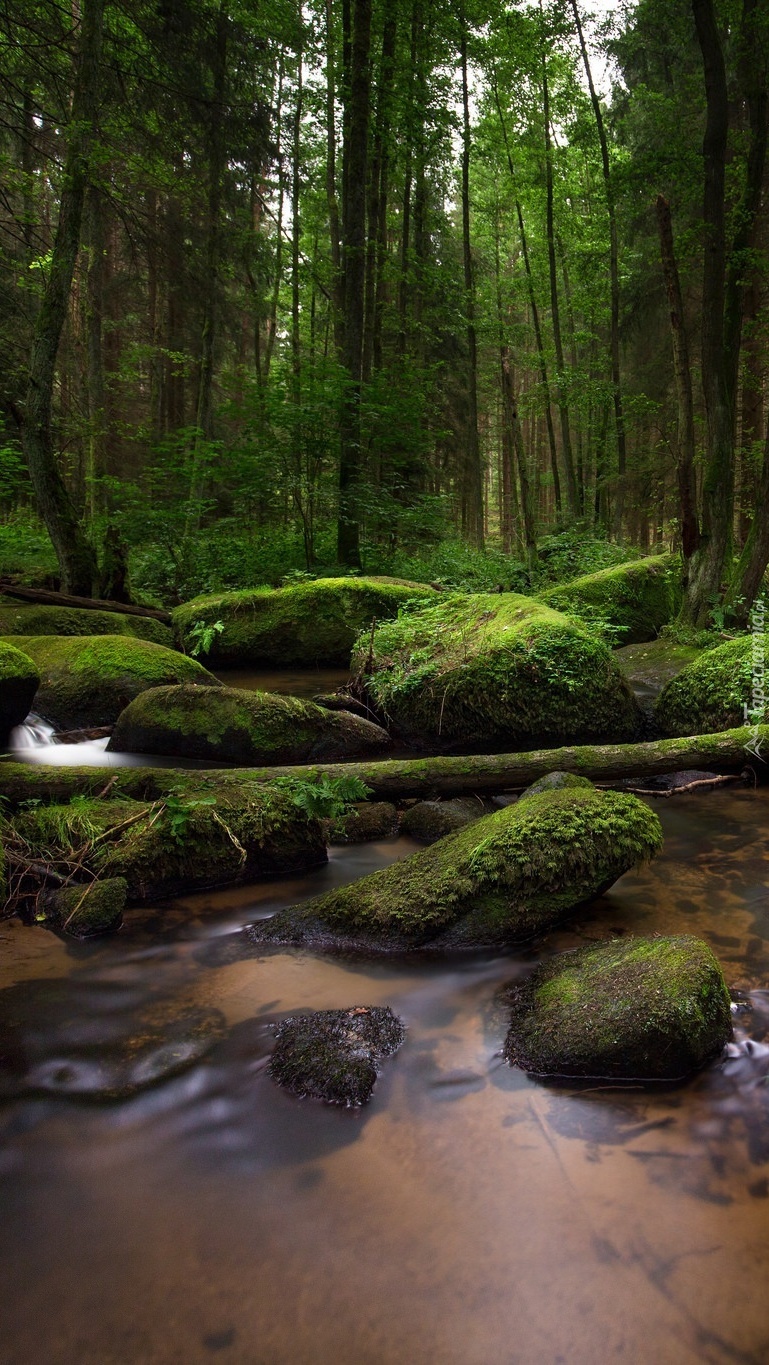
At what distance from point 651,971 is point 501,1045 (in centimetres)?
71

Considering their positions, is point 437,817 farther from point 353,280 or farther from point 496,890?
point 353,280

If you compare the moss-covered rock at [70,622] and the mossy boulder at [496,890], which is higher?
the moss-covered rock at [70,622]

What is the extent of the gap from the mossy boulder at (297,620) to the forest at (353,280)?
5.98 feet

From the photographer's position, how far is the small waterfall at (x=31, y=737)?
623 cm

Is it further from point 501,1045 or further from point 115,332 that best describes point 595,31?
point 501,1045

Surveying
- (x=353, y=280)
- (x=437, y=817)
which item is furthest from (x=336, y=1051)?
(x=353, y=280)

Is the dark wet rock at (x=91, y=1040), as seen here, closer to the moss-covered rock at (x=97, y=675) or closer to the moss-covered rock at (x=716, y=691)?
the moss-covered rock at (x=97, y=675)

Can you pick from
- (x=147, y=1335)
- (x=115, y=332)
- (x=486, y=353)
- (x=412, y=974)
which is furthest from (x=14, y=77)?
(x=486, y=353)

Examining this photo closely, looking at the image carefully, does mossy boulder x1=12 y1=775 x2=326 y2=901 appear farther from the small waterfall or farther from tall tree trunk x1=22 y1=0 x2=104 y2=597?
tall tree trunk x1=22 y1=0 x2=104 y2=597

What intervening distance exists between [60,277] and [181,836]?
8.03m

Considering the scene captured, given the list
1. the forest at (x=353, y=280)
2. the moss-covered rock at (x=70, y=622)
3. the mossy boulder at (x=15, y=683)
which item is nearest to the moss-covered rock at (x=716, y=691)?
the forest at (x=353, y=280)

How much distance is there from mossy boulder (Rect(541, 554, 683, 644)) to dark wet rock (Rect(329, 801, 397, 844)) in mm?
6190

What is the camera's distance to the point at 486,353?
1196 inches

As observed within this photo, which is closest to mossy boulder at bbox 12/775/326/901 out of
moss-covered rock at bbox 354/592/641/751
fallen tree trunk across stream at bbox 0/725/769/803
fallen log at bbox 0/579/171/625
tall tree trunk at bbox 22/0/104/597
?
fallen tree trunk across stream at bbox 0/725/769/803
